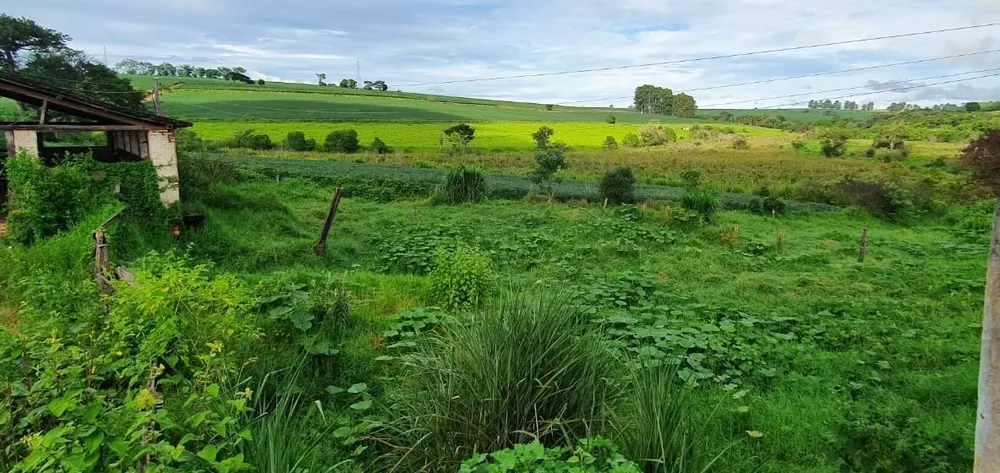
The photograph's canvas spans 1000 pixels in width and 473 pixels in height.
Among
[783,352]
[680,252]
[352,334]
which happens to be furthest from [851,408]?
[680,252]

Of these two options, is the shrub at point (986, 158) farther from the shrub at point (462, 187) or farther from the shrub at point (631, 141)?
the shrub at point (631, 141)

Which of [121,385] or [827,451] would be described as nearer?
[121,385]

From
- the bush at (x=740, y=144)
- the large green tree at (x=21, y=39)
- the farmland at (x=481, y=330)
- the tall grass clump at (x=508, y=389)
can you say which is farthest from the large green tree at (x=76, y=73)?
the bush at (x=740, y=144)

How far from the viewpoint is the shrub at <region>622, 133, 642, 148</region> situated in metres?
55.1

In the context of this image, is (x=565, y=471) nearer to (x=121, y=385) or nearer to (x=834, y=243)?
(x=121, y=385)

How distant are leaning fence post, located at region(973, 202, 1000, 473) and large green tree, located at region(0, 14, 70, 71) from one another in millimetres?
50929

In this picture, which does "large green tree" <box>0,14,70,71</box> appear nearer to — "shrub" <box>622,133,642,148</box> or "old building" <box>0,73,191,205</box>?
"old building" <box>0,73,191,205</box>

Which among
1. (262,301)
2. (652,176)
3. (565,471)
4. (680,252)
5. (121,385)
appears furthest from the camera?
(652,176)

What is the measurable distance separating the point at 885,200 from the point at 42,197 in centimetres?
2522

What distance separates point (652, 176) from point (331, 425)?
30388mm

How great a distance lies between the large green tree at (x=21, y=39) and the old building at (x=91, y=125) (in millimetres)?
34650

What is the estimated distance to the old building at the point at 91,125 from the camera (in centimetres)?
1072

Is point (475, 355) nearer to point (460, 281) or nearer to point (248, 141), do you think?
point (460, 281)

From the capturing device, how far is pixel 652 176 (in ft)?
106
